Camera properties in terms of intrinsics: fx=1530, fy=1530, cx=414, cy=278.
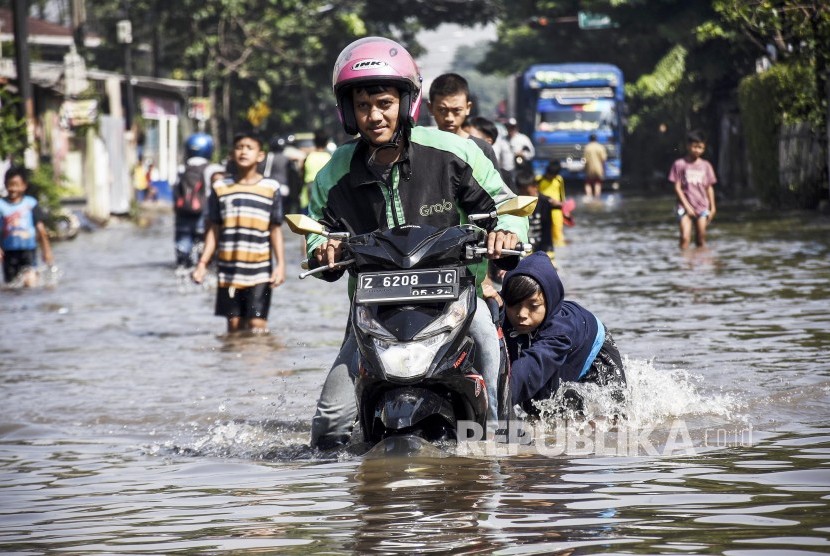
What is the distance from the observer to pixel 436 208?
5.88 m

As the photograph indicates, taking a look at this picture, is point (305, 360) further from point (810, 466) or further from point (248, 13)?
point (248, 13)

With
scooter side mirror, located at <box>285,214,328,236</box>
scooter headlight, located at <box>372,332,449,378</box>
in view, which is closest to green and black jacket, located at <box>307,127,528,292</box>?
scooter side mirror, located at <box>285,214,328,236</box>

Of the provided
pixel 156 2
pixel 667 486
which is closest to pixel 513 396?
pixel 667 486

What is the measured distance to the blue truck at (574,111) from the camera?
42.7m

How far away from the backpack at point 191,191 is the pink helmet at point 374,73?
39.7 ft

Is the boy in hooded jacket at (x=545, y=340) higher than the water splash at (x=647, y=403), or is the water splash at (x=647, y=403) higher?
the boy in hooded jacket at (x=545, y=340)

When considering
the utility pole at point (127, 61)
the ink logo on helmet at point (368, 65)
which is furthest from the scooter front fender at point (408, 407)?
the utility pole at point (127, 61)

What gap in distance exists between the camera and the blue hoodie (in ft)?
22.0

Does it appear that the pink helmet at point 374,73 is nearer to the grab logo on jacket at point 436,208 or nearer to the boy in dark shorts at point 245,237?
the grab logo on jacket at point 436,208

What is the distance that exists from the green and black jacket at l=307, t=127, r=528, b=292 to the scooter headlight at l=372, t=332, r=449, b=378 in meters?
0.60

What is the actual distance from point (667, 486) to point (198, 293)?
38.8 ft

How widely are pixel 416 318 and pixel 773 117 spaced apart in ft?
75.4

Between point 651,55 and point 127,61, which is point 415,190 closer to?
point 127,61

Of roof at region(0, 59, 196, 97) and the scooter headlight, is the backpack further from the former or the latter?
the scooter headlight
